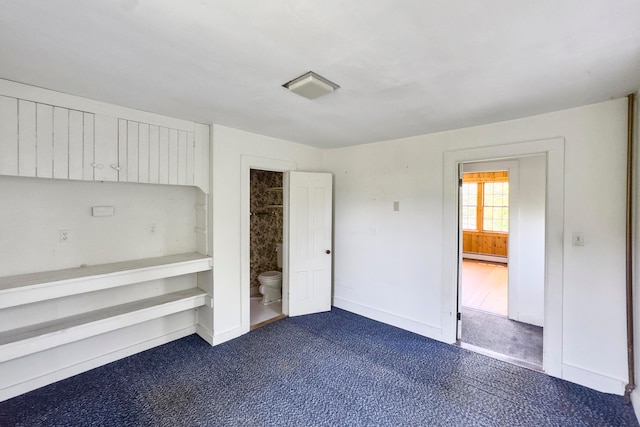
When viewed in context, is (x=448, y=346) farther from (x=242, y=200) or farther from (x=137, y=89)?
(x=137, y=89)

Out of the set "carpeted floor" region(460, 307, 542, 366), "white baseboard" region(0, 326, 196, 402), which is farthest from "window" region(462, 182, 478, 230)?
"white baseboard" region(0, 326, 196, 402)

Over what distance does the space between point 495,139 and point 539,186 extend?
57.5 inches

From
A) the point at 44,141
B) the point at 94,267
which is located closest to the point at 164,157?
the point at 44,141

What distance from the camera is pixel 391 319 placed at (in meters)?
3.55

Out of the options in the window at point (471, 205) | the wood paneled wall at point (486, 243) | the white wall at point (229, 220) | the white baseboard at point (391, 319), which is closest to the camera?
the white wall at point (229, 220)

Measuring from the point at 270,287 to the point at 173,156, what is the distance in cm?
234

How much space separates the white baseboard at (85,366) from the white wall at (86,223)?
876 mm

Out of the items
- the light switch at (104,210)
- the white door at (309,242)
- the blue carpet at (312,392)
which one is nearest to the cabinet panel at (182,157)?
the light switch at (104,210)

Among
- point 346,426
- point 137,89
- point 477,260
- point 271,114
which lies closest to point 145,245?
point 137,89

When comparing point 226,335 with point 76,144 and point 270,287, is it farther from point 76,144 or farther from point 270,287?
point 76,144

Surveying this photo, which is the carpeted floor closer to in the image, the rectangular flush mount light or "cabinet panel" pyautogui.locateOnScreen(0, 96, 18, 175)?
the rectangular flush mount light

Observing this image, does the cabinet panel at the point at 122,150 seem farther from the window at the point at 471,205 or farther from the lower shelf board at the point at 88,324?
the window at the point at 471,205

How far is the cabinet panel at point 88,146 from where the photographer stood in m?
2.31

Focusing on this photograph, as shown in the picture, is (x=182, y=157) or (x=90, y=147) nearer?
(x=90, y=147)
